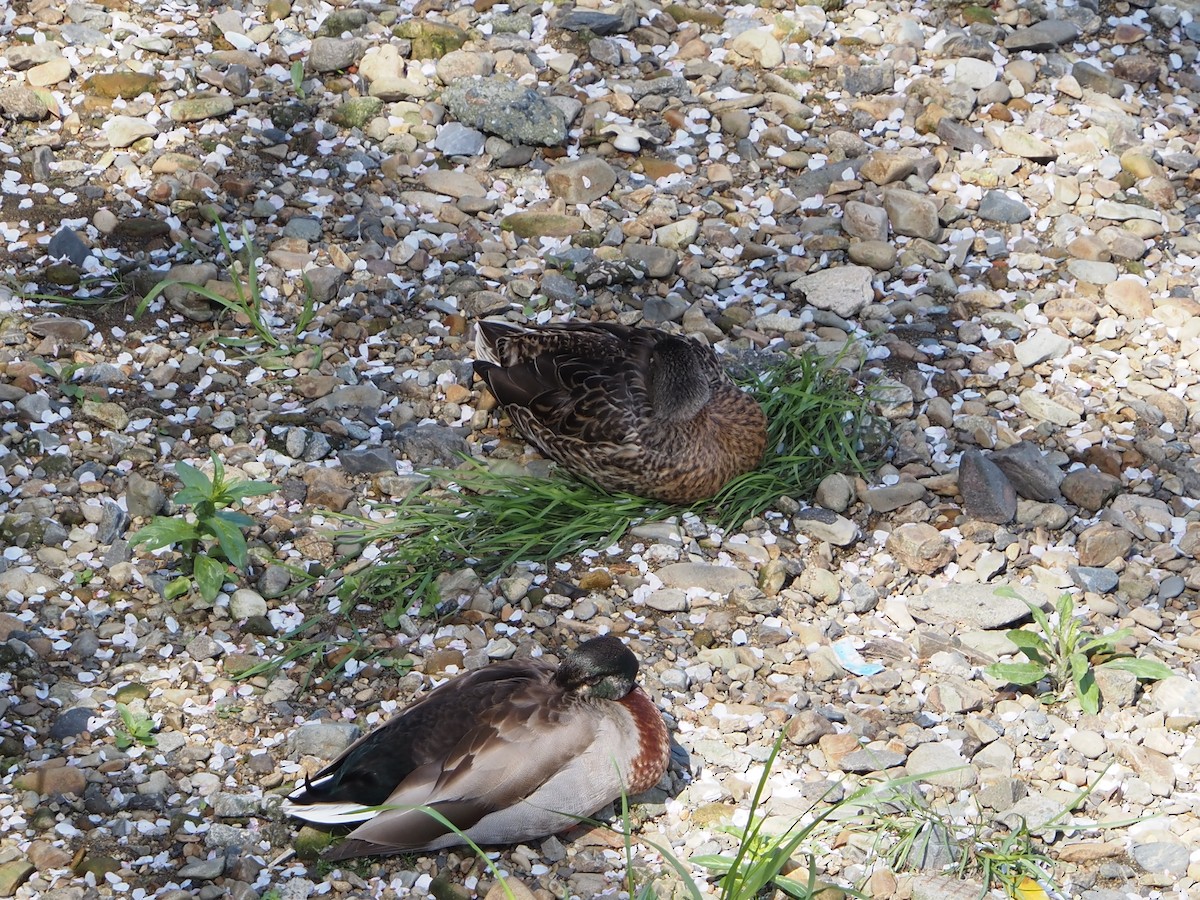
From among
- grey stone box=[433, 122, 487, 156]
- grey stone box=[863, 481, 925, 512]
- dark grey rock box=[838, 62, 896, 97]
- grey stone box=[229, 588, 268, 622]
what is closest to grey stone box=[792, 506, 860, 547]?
grey stone box=[863, 481, 925, 512]

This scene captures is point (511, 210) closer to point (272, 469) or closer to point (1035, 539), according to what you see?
point (272, 469)

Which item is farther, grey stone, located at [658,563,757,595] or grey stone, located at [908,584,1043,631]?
grey stone, located at [658,563,757,595]

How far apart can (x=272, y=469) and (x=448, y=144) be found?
2.24 meters

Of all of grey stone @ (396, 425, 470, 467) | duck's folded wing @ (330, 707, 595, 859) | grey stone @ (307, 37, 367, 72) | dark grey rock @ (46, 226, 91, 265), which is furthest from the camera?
grey stone @ (307, 37, 367, 72)

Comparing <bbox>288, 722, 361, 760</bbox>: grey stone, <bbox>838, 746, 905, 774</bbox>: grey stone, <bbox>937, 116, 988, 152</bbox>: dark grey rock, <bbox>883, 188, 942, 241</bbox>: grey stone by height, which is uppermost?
<bbox>937, 116, 988, 152</bbox>: dark grey rock

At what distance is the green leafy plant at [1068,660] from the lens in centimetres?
436

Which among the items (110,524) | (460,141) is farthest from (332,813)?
(460,141)

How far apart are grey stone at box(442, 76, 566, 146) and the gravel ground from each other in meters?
0.02

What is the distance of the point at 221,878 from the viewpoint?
382 centimetres

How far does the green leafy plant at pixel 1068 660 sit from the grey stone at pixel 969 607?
0.44ft

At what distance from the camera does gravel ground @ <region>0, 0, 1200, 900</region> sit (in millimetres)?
4133

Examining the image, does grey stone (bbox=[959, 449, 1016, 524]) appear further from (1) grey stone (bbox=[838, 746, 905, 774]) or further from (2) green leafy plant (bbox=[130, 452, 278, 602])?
(2) green leafy plant (bbox=[130, 452, 278, 602])

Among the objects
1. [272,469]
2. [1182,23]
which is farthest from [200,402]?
[1182,23]

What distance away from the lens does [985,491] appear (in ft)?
17.0
